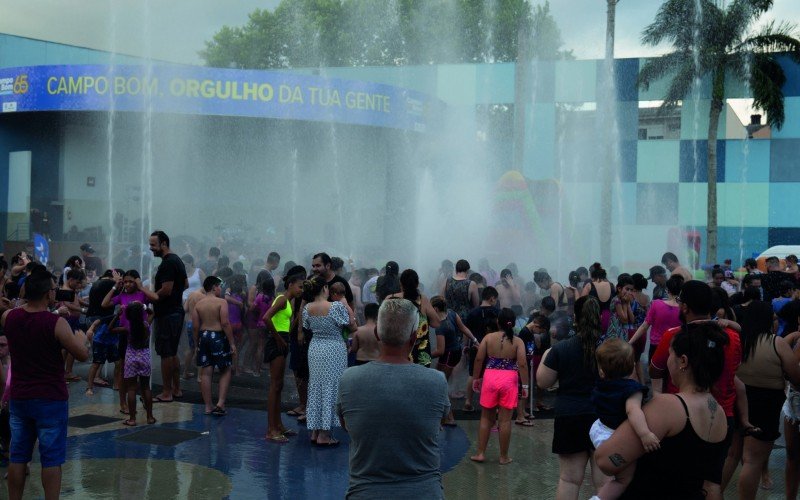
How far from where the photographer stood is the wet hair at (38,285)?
5484mm

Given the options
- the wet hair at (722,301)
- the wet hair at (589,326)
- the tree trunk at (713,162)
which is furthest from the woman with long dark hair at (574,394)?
the tree trunk at (713,162)

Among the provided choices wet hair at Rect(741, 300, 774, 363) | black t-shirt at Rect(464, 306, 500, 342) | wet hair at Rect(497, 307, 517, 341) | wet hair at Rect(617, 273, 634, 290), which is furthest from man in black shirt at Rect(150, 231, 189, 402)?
wet hair at Rect(741, 300, 774, 363)

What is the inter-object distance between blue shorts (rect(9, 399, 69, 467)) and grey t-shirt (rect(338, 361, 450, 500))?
2.89 metres

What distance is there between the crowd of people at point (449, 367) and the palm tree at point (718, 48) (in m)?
17.5

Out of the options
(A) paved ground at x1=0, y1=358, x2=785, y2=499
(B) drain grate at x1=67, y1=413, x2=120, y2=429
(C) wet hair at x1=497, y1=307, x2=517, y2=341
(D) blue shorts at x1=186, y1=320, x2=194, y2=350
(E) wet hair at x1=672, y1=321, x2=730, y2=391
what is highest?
(E) wet hair at x1=672, y1=321, x2=730, y2=391

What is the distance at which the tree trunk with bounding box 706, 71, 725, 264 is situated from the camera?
93.1 ft

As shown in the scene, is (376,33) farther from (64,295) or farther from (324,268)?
(324,268)

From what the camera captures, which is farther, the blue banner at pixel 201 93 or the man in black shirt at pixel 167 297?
the blue banner at pixel 201 93

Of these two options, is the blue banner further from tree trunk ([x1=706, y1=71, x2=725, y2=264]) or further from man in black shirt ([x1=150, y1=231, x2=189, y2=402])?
man in black shirt ([x1=150, y1=231, x2=189, y2=402])

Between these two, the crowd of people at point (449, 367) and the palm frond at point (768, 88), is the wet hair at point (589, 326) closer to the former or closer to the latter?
the crowd of people at point (449, 367)

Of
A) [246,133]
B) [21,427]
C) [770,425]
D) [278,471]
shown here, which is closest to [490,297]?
[278,471]

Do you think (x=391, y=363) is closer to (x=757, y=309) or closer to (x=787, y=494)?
(x=757, y=309)

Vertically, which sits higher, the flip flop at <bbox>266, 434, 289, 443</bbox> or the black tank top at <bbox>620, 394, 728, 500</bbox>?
the black tank top at <bbox>620, 394, 728, 500</bbox>

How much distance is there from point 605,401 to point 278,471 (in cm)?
417
